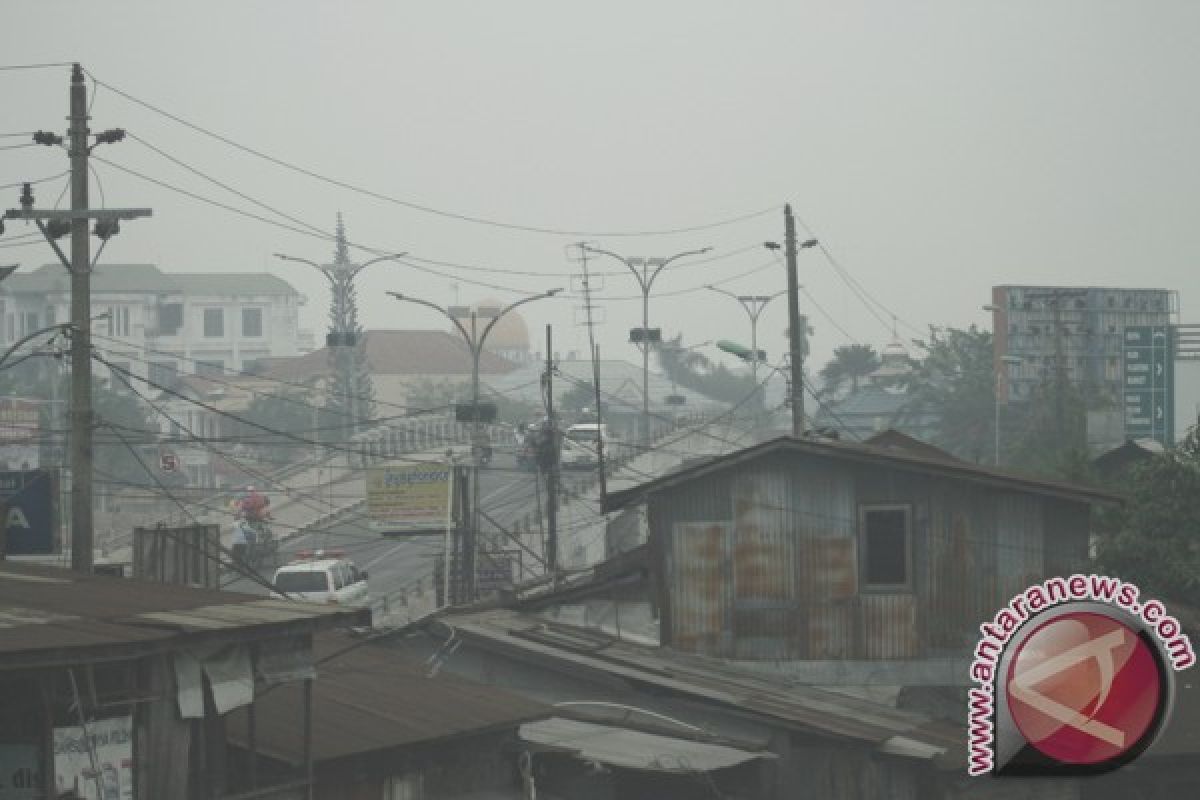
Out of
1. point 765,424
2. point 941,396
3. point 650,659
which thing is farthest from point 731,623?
point 765,424

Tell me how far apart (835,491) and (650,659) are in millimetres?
4014

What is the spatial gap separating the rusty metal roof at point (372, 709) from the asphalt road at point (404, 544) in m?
35.8

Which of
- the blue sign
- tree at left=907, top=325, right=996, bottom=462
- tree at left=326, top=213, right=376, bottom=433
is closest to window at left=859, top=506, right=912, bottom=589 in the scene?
the blue sign

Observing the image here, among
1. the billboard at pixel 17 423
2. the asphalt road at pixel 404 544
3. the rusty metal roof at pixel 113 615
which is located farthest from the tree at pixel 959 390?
the rusty metal roof at pixel 113 615

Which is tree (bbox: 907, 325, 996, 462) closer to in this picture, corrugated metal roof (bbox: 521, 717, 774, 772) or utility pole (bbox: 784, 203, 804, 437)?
utility pole (bbox: 784, 203, 804, 437)

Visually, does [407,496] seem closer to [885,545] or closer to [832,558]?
[832,558]

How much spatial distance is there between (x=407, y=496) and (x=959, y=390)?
66147mm

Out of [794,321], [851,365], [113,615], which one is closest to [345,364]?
[851,365]

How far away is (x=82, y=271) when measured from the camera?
28.7m

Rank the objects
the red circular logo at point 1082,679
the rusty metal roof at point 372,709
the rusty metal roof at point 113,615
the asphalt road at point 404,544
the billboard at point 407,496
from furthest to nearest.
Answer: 1. the asphalt road at point 404,544
2. the billboard at point 407,496
3. the rusty metal roof at point 372,709
4. the rusty metal roof at point 113,615
5. the red circular logo at point 1082,679

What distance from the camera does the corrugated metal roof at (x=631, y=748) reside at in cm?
2456

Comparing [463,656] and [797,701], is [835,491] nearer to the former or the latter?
[797,701]

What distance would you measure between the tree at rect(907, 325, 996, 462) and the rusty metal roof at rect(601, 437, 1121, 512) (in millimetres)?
76484

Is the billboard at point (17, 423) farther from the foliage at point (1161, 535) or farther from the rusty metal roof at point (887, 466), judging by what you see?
the rusty metal roof at point (887, 466)
